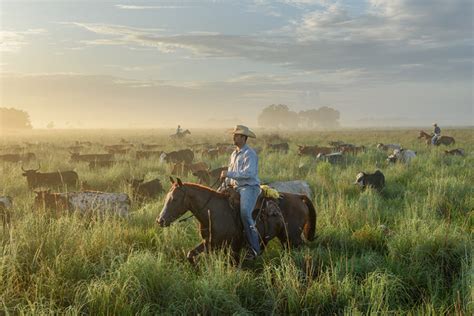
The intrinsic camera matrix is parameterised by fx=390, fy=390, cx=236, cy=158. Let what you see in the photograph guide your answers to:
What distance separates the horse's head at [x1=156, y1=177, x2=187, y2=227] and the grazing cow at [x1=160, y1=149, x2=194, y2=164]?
13.5m

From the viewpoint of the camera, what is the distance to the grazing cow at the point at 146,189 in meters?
11.2

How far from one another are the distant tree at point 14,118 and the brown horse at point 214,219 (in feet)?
459

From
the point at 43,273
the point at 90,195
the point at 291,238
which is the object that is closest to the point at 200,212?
the point at 291,238

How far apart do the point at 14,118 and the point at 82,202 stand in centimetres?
14231

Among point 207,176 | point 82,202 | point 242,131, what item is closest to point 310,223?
point 242,131

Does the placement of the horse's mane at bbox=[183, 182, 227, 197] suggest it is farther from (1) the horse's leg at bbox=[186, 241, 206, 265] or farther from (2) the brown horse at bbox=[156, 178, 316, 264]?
(1) the horse's leg at bbox=[186, 241, 206, 265]

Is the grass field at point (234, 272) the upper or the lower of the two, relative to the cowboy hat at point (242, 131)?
lower

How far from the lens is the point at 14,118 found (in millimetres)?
131125

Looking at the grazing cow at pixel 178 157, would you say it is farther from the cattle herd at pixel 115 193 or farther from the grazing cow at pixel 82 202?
the grazing cow at pixel 82 202

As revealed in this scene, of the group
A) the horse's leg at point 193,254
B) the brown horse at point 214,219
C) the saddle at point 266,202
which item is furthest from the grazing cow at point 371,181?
the horse's leg at point 193,254

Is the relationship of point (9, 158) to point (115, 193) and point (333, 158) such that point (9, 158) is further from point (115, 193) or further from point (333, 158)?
point (333, 158)

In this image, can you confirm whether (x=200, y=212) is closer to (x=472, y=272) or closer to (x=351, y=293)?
(x=351, y=293)

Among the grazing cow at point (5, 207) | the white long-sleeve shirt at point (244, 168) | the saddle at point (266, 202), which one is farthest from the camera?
the grazing cow at point (5, 207)

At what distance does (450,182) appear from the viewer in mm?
11266
